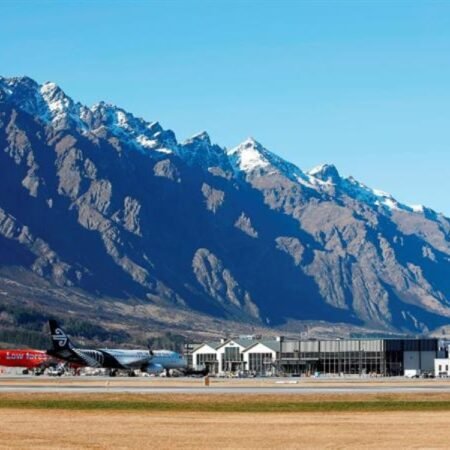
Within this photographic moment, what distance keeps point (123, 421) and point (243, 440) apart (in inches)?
615

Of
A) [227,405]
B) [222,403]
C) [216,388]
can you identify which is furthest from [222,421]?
[216,388]

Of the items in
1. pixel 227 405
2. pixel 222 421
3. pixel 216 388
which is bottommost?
pixel 222 421

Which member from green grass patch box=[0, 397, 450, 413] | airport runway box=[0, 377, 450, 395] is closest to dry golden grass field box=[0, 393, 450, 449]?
green grass patch box=[0, 397, 450, 413]

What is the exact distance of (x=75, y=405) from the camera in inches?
3890

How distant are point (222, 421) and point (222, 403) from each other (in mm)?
21653

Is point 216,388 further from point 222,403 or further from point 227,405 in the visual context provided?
point 227,405

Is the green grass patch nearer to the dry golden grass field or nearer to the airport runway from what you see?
the dry golden grass field

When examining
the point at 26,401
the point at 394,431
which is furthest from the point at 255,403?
the point at 394,431

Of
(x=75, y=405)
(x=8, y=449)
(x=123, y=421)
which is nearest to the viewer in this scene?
(x=8, y=449)

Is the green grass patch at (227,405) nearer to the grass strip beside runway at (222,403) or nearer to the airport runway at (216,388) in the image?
the grass strip beside runway at (222,403)

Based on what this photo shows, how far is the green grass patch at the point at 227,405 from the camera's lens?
95.4 metres

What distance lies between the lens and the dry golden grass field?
67062 millimetres

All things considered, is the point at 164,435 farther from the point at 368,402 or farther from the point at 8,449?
the point at 368,402

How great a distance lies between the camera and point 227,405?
331 feet
